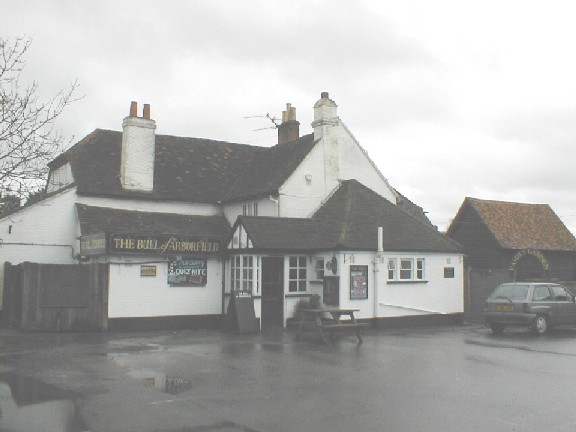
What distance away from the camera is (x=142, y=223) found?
75.3 ft

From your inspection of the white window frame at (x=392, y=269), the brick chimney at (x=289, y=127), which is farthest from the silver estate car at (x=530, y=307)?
the brick chimney at (x=289, y=127)

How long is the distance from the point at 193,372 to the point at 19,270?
35.5 feet

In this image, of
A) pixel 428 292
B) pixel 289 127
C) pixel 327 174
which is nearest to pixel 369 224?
pixel 327 174

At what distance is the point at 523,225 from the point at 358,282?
15.3 m

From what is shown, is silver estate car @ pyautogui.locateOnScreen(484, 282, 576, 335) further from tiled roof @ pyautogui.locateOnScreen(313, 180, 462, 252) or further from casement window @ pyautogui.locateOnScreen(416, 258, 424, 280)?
tiled roof @ pyautogui.locateOnScreen(313, 180, 462, 252)

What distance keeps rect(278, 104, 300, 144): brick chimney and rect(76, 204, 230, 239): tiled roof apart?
708 cm

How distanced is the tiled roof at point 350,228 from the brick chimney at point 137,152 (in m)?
5.59

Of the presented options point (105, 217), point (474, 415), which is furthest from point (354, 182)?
point (474, 415)

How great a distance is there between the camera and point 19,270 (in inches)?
798

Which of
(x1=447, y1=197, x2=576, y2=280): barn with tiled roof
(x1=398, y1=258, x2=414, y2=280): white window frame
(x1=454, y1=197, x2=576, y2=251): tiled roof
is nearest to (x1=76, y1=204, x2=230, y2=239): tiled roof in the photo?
(x1=398, y1=258, x2=414, y2=280): white window frame

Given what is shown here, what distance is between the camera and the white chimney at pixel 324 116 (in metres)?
25.0

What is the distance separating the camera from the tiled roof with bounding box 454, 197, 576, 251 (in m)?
31.2

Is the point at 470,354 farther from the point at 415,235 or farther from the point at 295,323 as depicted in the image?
the point at 415,235

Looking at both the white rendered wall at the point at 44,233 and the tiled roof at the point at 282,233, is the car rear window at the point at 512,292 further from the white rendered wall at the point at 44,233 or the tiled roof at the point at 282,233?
the white rendered wall at the point at 44,233
